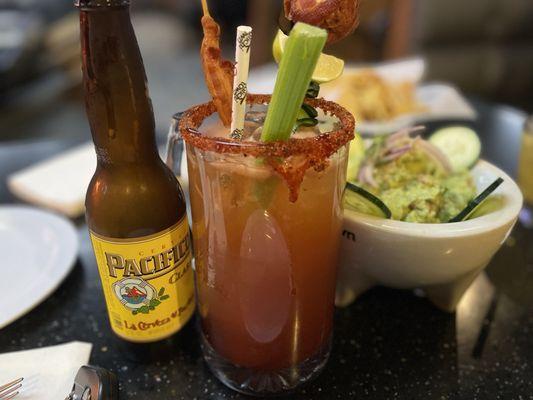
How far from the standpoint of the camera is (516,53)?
106 inches

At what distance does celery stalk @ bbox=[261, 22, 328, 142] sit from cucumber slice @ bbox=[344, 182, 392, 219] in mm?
189

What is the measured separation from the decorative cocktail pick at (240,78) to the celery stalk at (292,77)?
0.04 m

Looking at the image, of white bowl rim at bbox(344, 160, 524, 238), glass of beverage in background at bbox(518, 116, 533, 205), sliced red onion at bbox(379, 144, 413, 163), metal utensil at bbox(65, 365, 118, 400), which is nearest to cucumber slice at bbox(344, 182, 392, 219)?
white bowl rim at bbox(344, 160, 524, 238)

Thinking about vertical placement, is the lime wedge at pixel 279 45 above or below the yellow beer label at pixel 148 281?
above

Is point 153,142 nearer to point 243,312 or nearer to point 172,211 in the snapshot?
point 172,211

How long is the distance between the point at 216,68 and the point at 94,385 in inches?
14.9

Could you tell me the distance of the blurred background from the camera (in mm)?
2535

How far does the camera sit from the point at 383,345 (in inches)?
26.6

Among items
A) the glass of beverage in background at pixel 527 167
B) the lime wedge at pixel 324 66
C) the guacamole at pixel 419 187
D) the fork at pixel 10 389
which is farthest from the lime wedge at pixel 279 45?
the glass of beverage in background at pixel 527 167

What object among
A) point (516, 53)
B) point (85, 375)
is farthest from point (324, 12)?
point (516, 53)

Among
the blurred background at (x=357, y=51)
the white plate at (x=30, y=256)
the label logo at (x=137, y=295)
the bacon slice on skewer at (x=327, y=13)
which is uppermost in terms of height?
the bacon slice on skewer at (x=327, y=13)

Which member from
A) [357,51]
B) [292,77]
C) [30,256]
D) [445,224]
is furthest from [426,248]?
[357,51]

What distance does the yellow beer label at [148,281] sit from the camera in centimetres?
56

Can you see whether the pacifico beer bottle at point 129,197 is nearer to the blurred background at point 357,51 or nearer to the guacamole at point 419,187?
the guacamole at point 419,187
